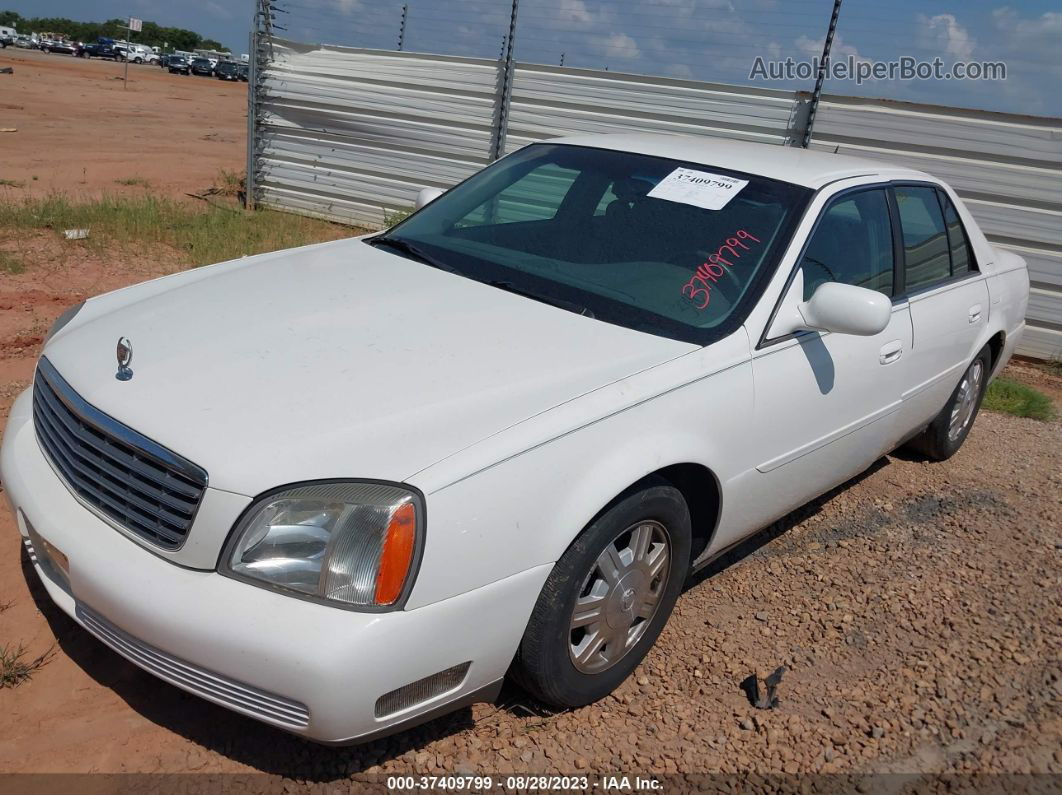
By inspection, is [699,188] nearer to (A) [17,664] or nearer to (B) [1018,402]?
(A) [17,664]

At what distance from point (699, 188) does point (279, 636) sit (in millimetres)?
2318

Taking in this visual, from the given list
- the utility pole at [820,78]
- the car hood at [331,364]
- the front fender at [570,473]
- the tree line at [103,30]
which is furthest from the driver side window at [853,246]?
the tree line at [103,30]

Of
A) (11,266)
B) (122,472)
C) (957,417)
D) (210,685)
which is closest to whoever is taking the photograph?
(210,685)

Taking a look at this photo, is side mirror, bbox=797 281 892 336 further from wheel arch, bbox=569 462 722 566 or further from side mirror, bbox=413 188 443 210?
side mirror, bbox=413 188 443 210

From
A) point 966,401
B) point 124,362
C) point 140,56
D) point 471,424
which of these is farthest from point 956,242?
point 140,56

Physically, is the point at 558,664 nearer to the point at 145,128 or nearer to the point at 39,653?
the point at 39,653

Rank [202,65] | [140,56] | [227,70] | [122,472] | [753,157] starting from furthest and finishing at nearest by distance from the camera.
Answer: [140,56], [202,65], [227,70], [753,157], [122,472]

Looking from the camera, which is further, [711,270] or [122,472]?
[711,270]

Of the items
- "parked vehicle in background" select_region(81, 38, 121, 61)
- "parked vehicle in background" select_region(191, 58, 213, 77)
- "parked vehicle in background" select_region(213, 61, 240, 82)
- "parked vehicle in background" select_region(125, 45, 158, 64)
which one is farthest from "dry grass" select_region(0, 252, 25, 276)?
"parked vehicle in background" select_region(81, 38, 121, 61)

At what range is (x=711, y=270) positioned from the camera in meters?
3.26

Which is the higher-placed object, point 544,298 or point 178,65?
point 544,298

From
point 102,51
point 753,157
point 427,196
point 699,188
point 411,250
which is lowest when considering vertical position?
point 102,51

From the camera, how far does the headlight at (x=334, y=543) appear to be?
2.16 metres

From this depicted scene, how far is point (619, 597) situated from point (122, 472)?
1448 millimetres
